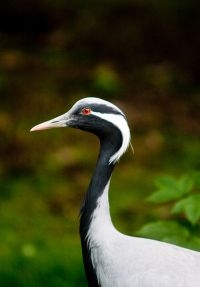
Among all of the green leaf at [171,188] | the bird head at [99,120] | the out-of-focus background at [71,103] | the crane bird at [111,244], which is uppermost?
the bird head at [99,120]

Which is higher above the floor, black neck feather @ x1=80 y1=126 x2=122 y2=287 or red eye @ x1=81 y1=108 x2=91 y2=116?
red eye @ x1=81 y1=108 x2=91 y2=116

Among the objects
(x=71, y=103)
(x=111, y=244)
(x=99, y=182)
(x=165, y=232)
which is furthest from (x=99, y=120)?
(x=71, y=103)

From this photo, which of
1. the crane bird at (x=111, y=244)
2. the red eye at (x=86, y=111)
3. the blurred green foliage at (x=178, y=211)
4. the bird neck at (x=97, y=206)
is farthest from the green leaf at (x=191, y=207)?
the red eye at (x=86, y=111)

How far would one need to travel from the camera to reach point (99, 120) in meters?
6.61

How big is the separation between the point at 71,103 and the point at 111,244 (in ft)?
15.9

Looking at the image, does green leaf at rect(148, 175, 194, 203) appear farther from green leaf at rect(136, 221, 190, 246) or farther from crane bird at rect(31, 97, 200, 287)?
crane bird at rect(31, 97, 200, 287)

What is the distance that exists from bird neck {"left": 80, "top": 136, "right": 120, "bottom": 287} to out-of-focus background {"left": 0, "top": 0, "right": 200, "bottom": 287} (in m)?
0.63

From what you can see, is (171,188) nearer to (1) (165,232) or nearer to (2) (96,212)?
(1) (165,232)

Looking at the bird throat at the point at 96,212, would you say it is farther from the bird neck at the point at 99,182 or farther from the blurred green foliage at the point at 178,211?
the blurred green foliage at the point at 178,211

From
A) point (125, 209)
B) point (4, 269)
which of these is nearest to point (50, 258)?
point (4, 269)

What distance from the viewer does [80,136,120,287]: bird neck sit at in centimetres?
668

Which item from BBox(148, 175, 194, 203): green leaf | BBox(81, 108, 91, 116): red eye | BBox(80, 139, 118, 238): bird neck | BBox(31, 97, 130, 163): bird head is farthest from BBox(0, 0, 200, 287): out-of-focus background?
BBox(81, 108, 91, 116): red eye

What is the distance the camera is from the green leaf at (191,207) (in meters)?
7.07

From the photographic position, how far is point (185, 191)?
7238 mm
